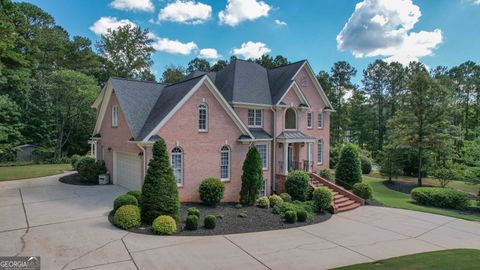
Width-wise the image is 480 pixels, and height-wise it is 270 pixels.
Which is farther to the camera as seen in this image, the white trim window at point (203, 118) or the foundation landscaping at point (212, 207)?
the white trim window at point (203, 118)

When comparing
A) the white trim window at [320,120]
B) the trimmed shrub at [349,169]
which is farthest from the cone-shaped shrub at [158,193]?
the white trim window at [320,120]

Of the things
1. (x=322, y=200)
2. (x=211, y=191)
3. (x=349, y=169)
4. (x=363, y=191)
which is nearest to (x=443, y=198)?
(x=363, y=191)

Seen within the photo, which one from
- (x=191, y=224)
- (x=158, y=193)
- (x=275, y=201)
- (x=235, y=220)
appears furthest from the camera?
(x=275, y=201)

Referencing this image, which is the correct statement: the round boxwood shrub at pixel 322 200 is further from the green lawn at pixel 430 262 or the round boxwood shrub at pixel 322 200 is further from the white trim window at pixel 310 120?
the white trim window at pixel 310 120

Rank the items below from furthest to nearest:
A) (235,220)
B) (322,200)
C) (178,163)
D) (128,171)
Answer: (128,171)
(322,200)
(178,163)
(235,220)

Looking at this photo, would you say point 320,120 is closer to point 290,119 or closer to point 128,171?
point 290,119

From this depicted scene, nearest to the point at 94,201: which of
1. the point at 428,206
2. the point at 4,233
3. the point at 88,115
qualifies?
the point at 4,233

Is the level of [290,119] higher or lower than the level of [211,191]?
higher
